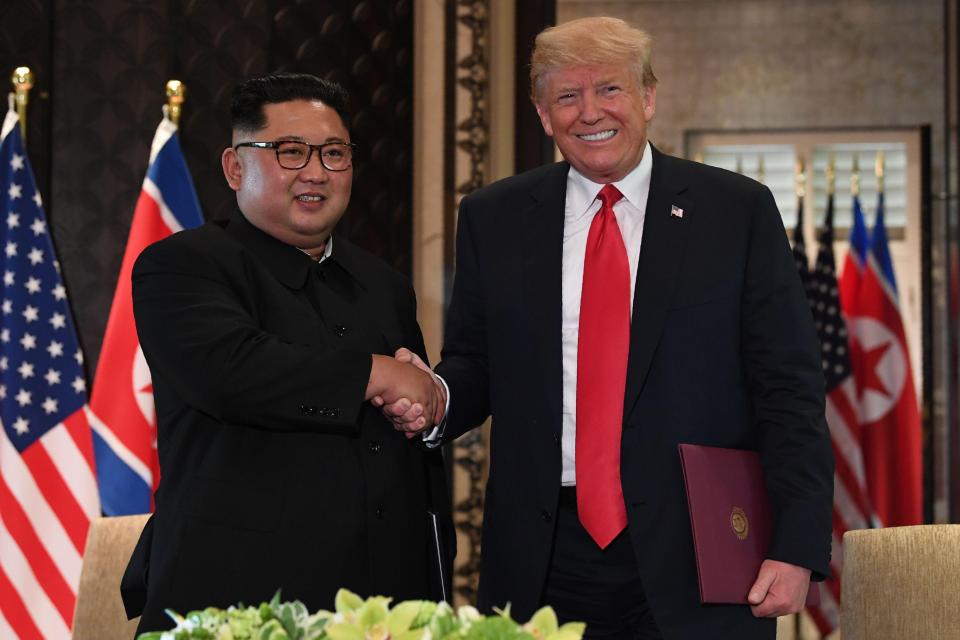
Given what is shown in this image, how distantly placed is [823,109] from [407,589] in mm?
6564

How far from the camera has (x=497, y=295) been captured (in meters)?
2.26

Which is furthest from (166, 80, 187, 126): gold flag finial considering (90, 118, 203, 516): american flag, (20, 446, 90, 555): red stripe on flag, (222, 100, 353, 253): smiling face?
(222, 100, 353, 253): smiling face

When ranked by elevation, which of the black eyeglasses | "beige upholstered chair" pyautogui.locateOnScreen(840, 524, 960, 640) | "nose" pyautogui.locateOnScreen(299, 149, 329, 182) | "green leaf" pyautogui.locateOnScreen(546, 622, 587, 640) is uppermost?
the black eyeglasses

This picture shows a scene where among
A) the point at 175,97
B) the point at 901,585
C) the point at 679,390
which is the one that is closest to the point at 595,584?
the point at 679,390

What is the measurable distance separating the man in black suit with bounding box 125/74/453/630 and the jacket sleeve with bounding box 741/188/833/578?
0.61 meters

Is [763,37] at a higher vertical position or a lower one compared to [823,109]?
higher

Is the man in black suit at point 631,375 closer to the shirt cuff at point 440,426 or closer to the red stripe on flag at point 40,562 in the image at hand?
the shirt cuff at point 440,426

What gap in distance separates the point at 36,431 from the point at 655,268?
7.51 feet

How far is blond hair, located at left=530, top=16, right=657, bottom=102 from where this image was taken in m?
2.18

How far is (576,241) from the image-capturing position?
2.24 meters

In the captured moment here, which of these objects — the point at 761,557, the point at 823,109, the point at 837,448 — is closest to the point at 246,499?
the point at 761,557

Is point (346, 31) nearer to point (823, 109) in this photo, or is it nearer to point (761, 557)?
point (761, 557)

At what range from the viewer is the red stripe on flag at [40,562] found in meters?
3.59

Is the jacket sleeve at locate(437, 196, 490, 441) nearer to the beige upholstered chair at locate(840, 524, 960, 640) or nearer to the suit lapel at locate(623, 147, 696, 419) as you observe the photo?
the suit lapel at locate(623, 147, 696, 419)
